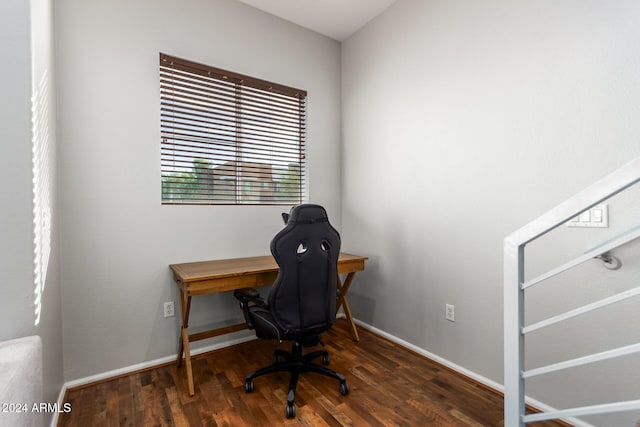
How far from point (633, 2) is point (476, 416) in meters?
2.28

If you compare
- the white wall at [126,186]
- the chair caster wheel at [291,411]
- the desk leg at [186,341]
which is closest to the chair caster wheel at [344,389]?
the chair caster wheel at [291,411]

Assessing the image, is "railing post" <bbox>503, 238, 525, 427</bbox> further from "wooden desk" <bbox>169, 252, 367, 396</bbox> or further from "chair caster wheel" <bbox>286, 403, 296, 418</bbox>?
"wooden desk" <bbox>169, 252, 367, 396</bbox>

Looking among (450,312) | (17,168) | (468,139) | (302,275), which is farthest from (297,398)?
(468,139)

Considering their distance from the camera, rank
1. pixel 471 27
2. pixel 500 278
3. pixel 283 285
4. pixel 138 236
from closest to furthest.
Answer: pixel 283 285 < pixel 500 278 < pixel 471 27 < pixel 138 236

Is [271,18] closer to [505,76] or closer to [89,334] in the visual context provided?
[505,76]

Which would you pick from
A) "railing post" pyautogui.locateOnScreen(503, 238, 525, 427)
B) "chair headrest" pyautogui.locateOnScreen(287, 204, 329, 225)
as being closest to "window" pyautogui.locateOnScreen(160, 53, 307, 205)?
"chair headrest" pyautogui.locateOnScreen(287, 204, 329, 225)

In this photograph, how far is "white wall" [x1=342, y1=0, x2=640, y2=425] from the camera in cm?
156

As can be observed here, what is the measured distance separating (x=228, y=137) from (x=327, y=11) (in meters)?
1.50

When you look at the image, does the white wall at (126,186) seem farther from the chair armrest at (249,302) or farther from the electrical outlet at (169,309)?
the chair armrest at (249,302)

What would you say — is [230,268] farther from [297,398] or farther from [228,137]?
[228,137]

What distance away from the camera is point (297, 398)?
6.15 feet

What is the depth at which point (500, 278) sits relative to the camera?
1941 mm

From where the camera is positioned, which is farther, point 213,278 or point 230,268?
point 230,268

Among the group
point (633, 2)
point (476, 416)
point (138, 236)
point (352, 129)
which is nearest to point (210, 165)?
point (138, 236)
